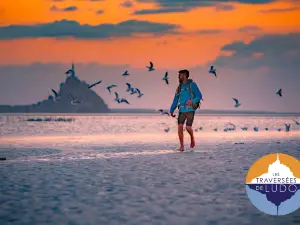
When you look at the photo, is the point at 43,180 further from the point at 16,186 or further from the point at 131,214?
the point at 131,214

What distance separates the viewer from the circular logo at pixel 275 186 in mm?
6480

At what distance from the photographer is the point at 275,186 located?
6754mm

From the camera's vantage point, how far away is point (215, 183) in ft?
29.1

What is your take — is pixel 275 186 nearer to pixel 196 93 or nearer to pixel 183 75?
pixel 196 93

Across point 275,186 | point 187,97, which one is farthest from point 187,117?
point 275,186

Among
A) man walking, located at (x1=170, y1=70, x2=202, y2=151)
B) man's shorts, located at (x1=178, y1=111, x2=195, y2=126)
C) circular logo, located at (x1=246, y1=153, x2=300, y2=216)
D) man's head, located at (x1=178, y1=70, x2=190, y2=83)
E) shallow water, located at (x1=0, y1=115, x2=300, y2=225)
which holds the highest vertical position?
man's head, located at (x1=178, y1=70, x2=190, y2=83)

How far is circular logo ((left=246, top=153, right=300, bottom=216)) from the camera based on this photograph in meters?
6.48

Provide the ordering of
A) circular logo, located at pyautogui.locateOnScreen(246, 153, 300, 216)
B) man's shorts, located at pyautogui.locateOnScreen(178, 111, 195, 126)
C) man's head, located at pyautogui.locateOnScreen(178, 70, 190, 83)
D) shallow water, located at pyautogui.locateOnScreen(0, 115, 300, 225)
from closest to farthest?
shallow water, located at pyautogui.locateOnScreen(0, 115, 300, 225) → circular logo, located at pyautogui.locateOnScreen(246, 153, 300, 216) → man's head, located at pyautogui.locateOnScreen(178, 70, 190, 83) → man's shorts, located at pyautogui.locateOnScreen(178, 111, 195, 126)

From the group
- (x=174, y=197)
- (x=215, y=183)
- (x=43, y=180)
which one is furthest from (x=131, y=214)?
(x=43, y=180)

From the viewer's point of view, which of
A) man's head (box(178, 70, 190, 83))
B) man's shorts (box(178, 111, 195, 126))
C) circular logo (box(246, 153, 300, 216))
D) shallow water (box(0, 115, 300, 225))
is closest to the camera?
shallow water (box(0, 115, 300, 225))

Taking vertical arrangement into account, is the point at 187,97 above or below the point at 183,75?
below

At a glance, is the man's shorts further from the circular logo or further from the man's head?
the circular logo

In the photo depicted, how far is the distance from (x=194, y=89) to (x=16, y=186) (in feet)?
28.5

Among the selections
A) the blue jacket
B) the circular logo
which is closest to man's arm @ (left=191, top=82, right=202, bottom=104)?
the blue jacket
